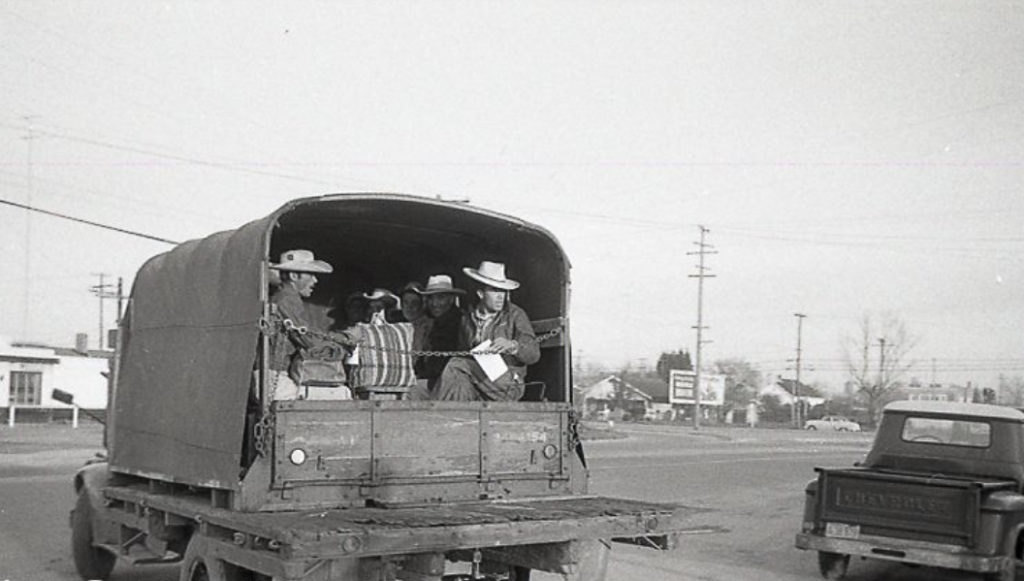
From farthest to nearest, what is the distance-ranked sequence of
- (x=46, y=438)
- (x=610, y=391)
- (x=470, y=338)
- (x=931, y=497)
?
(x=610, y=391) → (x=46, y=438) → (x=931, y=497) → (x=470, y=338)

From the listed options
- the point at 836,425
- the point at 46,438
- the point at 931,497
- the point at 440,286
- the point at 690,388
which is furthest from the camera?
the point at 836,425

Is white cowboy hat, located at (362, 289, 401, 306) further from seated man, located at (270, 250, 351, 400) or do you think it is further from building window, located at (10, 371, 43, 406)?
building window, located at (10, 371, 43, 406)

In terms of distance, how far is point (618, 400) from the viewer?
118438mm

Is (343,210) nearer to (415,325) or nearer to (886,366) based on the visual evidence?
(415,325)

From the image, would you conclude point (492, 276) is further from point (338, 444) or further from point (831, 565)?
point (831, 565)

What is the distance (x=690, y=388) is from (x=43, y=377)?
165 ft

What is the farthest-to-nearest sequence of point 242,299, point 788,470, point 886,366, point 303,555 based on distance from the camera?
point 886,366 < point 788,470 < point 242,299 < point 303,555

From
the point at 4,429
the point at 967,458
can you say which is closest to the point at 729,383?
the point at 4,429

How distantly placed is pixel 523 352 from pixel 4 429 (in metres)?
40.5

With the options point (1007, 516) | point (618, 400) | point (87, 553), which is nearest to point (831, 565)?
point (1007, 516)

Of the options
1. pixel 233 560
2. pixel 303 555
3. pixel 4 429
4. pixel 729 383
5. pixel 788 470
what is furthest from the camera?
pixel 729 383

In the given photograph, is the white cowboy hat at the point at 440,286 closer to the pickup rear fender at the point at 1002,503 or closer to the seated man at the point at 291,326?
the seated man at the point at 291,326

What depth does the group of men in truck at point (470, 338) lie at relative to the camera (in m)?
7.89

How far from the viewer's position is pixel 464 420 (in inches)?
304
